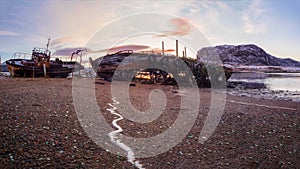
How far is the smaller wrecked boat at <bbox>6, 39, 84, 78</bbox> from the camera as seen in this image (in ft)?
133

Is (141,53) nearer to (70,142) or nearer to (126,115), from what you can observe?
(126,115)

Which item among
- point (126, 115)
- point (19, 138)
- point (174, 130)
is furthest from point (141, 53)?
point (19, 138)

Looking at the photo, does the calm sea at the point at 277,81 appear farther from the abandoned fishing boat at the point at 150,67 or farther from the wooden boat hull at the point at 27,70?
the wooden boat hull at the point at 27,70

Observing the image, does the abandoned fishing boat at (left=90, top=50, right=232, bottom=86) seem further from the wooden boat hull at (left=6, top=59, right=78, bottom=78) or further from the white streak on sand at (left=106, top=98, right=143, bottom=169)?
the white streak on sand at (left=106, top=98, right=143, bottom=169)

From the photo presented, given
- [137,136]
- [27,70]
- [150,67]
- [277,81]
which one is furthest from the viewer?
[277,81]

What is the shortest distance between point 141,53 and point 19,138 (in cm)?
2764

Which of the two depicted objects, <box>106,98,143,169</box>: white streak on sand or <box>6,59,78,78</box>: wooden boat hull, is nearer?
<box>106,98,143,169</box>: white streak on sand

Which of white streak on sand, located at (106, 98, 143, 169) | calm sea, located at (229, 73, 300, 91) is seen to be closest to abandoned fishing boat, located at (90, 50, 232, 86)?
calm sea, located at (229, 73, 300, 91)

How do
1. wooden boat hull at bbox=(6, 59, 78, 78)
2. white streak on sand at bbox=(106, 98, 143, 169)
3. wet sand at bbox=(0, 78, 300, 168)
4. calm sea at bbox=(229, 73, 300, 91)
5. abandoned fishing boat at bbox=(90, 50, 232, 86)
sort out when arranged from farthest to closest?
wooden boat hull at bbox=(6, 59, 78, 78), calm sea at bbox=(229, 73, 300, 91), abandoned fishing boat at bbox=(90, 50, 232, 86), white streak on sand at bbox=(106, 98, 143, 169), wet sand at bbox=(0, 78, 300, 168)

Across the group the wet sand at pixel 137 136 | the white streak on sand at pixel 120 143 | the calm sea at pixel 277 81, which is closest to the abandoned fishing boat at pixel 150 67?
the calm sea at pixel 277 81

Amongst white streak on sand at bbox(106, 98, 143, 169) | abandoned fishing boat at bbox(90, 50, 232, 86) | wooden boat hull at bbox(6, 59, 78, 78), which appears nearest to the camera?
white streak on sand at bbox(106, 98, 143, 169)

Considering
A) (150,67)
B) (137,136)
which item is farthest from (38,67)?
(137,136)

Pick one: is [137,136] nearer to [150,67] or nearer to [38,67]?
[150,67]

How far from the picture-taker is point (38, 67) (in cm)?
4156
